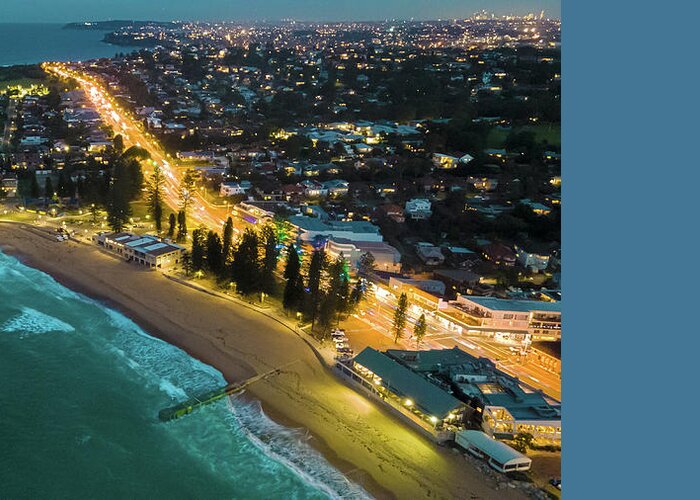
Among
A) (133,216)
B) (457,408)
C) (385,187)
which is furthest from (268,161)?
(457,408)

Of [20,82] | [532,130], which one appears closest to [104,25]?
[20,82]

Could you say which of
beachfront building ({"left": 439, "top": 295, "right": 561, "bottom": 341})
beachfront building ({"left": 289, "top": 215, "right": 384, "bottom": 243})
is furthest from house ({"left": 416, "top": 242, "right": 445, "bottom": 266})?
beachfront building ({"left": 439, "top": 295, "right": 561, "bottom": 341})

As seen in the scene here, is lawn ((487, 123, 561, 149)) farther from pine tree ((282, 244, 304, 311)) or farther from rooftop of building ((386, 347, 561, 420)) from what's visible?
rooftop of building ((386, 347, 561, 420))

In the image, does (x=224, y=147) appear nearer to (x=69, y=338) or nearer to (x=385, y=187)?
(x=385, y=187)

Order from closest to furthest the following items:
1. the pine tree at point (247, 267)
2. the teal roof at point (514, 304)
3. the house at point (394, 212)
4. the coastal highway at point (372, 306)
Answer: the coastal highway at point (372, 306) → the teal roof at point (514, 304) → the pine tree at point (247, 267) → the house at point (394, 212)

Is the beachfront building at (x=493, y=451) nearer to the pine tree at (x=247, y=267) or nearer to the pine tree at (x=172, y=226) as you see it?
the pine tree at (x=247, y=267)

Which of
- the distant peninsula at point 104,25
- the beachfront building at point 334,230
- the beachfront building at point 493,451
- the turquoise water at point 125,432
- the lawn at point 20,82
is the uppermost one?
the distant peninsula at point 104,25

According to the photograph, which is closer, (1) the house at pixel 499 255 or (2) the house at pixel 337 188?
(1) the house at pixel 499 255

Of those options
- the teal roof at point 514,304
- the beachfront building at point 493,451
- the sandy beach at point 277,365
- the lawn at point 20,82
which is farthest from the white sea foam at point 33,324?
the lawn at point 20,82
